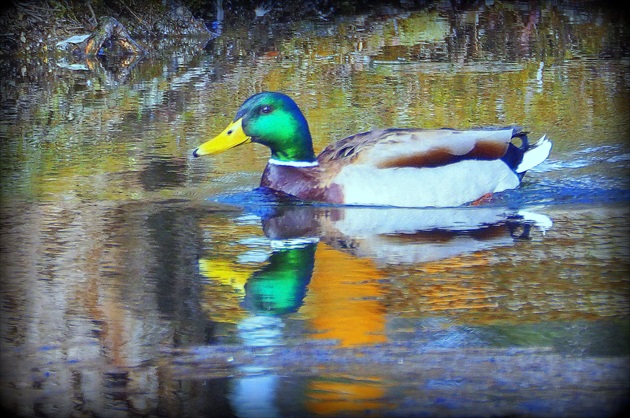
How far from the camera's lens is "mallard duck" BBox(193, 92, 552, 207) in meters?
4.82

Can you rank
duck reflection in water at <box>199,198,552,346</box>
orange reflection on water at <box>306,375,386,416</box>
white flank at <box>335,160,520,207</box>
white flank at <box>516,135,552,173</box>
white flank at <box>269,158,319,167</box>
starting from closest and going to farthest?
orange reflection on water at <box>306,375,386,416</box>, duck reflection in water at <box>199,198,552,346</box>, white flank at <box>335,160,520,207</box>, white flank at <box>269,158,319,167</box>, white flank at <box>516,135,552,173</box>

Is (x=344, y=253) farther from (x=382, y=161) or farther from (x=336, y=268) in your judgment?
(x=382, y=161)

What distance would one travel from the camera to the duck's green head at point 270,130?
5109mm

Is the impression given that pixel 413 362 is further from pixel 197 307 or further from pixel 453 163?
pixel 453 163

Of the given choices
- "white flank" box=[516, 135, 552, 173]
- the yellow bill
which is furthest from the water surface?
the yellow bill

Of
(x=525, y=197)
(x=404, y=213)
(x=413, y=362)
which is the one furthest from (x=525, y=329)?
(x=525, y=197)

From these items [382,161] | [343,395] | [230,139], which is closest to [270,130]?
[230,139]

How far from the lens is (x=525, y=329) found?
10.6 feet

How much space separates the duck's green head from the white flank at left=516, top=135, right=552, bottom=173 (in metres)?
1.09

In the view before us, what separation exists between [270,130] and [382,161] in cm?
65

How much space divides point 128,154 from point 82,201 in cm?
97

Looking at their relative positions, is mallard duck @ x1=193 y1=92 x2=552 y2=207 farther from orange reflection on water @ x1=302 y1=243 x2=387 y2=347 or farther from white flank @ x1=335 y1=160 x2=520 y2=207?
orange reflection on water @ x1=302 y1=243 x2=387 y2=347

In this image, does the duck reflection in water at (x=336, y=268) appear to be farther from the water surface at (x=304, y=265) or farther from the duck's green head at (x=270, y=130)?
the duck's green head at (x=270, y=130)

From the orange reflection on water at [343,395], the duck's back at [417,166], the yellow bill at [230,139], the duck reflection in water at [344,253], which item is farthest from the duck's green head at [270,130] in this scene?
the orange reflection on water at [343,395]
